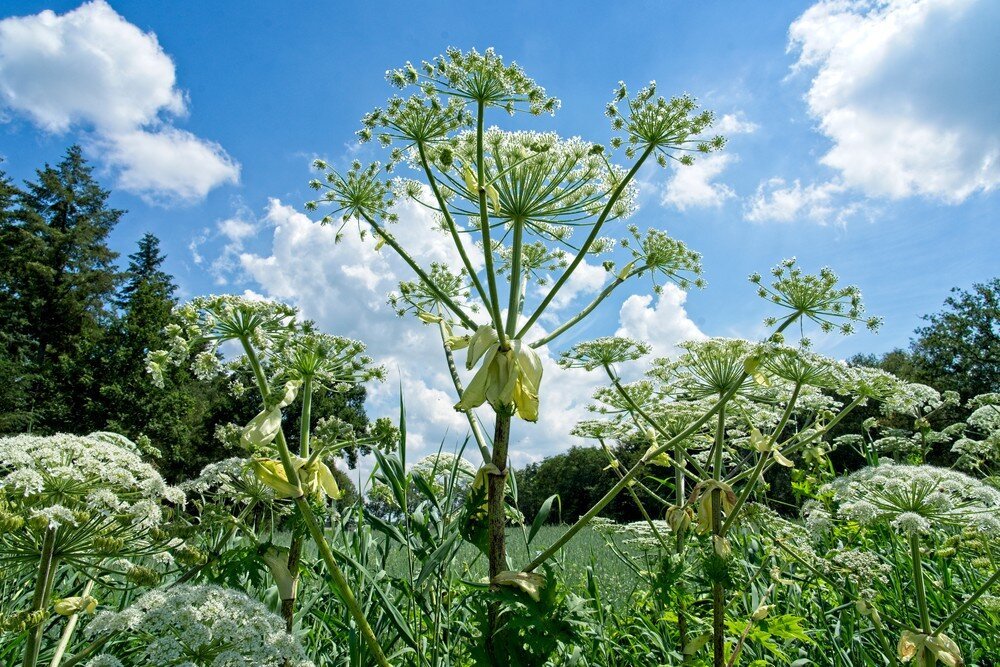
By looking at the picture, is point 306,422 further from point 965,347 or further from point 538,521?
point 965,347

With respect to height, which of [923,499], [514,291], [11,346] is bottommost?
[923,499]

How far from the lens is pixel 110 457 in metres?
2.49

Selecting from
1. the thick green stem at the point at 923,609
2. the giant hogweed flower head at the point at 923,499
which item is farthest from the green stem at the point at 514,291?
the giant hogweed flower head at the point at 923,499

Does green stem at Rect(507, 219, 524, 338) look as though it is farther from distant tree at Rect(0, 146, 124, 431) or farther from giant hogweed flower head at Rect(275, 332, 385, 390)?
distant tree at Rect(0, 146, 124, 431)

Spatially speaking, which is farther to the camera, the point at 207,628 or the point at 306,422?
the point at 306,422

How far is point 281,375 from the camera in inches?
92.0

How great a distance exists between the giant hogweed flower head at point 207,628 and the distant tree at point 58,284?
4431 cm

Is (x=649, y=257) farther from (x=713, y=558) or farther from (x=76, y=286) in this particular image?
(x=76, y=286)

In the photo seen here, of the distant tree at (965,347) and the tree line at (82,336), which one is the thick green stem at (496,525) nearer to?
the tree line at (82,336)

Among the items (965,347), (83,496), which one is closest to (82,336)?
(83,496)

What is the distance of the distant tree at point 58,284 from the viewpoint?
39.2 meters

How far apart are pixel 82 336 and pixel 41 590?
161 ft

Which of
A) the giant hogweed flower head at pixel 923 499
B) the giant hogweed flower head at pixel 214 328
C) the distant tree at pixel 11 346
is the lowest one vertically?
the giant hogweed flower head at pixel 923 499

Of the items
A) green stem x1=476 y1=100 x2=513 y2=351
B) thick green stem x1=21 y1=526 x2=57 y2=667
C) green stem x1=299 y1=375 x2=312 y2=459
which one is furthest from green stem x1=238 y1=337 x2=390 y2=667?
thick green stem x1=21 y1=526 x2=57 y2=667
